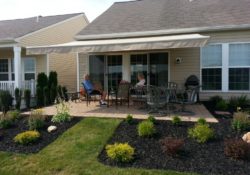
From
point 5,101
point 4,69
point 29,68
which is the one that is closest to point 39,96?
point 5,101

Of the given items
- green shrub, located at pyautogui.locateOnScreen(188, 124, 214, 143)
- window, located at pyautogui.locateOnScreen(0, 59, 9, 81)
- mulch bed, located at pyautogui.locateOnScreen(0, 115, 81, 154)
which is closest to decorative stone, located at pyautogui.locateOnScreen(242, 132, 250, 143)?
green shrub, located at pyautogui.locateOnScreen(188, 124, 214, 143)

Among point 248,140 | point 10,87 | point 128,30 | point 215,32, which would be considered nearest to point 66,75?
point 10,87

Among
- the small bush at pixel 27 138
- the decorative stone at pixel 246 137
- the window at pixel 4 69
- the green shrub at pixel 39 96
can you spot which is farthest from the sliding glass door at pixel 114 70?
the decorative stone at pixel 246 137

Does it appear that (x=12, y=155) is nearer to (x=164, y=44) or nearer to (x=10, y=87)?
(x=164, y=44)

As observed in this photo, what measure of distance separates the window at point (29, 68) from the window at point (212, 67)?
409 inches

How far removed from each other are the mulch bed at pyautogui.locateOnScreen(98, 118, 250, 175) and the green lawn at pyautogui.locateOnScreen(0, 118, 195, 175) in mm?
247

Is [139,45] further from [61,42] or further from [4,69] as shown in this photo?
[4,69]

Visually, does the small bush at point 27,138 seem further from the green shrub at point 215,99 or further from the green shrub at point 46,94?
the green shrub at point 215,99

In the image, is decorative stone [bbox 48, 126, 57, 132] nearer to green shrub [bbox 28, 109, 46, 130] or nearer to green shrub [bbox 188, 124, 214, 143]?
green shrub [bbox 28, 109, 46, 130]

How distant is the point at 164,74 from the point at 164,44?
13.7 ft

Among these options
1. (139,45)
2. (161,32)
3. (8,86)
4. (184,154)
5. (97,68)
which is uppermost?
(161,32)

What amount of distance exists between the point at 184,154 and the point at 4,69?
15061mm

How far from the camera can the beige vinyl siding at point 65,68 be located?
1753 centimetres

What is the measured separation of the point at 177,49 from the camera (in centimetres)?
1332
